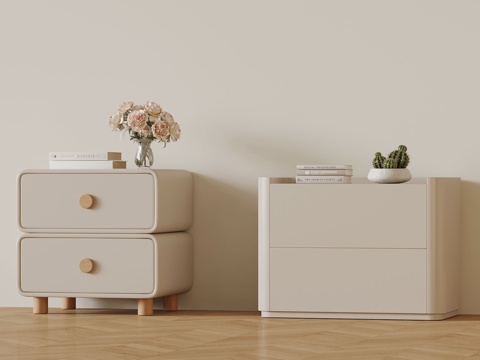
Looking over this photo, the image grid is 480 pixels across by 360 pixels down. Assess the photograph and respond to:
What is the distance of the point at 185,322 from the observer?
4234 millimetres

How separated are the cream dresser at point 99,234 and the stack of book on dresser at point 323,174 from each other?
0.59 metres

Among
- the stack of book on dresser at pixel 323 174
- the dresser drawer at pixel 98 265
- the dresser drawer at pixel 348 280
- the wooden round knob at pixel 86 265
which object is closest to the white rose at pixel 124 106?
the dresser drawer at pixel 98 265

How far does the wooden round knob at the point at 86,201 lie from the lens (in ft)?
14.6

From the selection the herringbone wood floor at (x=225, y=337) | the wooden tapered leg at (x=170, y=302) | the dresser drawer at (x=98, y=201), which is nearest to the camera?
the herringbone wood floor at (x=225, y=337)

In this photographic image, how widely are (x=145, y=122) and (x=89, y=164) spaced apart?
1.01ft

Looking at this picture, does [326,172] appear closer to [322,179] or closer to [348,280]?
[322,179]

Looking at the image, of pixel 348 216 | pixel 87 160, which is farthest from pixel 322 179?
pixel 87 160

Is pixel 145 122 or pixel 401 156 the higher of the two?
pixel 145 122

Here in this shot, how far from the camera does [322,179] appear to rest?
14.2ft

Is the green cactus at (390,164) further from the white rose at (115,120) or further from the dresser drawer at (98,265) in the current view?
the white rose at (115,120)

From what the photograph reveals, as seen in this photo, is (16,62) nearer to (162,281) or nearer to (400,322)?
(162,281)

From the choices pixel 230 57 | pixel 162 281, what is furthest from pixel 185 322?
pixel 230 57

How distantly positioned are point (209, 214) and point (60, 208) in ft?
2.31

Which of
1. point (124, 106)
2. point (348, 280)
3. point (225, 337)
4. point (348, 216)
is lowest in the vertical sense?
point (225, 337)
